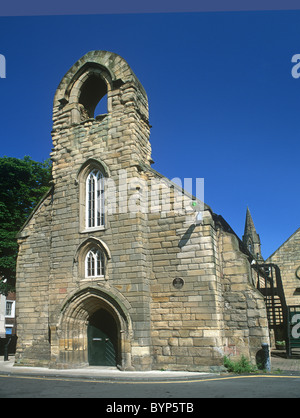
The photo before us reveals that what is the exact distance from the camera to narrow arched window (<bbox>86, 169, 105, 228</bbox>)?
1372 centimetres

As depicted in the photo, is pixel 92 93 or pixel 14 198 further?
Result: pixel 14 198

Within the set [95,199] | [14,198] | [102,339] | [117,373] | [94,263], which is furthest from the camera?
[14,198]

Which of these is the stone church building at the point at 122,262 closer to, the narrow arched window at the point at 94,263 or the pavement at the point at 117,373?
the narrow arched window at the point at 94,263

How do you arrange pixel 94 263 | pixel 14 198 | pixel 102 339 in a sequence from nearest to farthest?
pixel 102 339
pixel 94 263
pixel 14 198

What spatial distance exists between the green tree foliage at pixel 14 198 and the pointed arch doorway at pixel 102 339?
840 cm

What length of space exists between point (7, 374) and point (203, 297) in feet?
21.7

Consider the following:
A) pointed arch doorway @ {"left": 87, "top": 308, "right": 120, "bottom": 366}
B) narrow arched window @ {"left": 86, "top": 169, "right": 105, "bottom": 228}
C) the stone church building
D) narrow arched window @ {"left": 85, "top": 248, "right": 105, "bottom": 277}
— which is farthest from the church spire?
narrow arched window @ {"left": 85, "top": 248, "right": 105, "bottom": 277}

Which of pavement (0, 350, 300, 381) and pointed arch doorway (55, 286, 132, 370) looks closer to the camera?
pavement (0, 350, 300, 381)

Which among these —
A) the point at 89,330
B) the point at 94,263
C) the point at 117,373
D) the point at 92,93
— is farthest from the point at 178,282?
the point at 92,93

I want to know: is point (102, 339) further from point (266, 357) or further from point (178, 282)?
point (266, 357)

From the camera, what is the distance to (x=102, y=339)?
519 inches

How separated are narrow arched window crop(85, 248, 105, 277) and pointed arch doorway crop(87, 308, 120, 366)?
1.36m

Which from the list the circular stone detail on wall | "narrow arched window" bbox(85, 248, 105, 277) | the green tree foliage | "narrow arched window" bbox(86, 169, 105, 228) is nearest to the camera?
the circular stone detail on wall

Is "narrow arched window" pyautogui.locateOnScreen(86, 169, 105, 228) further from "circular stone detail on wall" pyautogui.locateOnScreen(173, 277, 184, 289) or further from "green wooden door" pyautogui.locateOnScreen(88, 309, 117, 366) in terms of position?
"circular stone detail on wall" pyautogui.locateOnScreen(173, 277, 184, 289)
